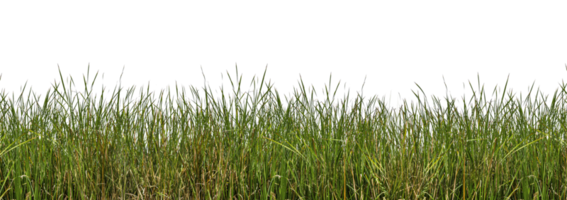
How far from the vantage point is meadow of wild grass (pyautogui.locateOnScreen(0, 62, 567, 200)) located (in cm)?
425

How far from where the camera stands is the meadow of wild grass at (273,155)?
4.25 meters

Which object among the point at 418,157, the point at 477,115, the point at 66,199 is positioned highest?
the point at 477,115

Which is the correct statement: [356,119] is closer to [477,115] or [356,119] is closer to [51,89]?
[477,115]

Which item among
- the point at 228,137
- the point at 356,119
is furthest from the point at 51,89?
the point at 356,119

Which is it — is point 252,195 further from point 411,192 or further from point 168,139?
point 411,192

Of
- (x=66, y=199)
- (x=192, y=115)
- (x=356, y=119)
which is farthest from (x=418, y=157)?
(x=66, y=199)

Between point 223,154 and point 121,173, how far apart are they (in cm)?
86

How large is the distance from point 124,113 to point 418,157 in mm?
2677

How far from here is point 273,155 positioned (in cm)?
439

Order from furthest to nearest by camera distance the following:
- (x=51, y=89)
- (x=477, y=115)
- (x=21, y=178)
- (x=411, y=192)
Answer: (x=51, y=89) → (x=477, y=115) → (x=21, y=178) → (x=411, y=192)

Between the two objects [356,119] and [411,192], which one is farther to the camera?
[356,119]

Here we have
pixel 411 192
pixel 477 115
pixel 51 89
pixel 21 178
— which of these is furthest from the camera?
pixel 51 89

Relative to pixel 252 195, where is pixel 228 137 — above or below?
above

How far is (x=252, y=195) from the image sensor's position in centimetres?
439
